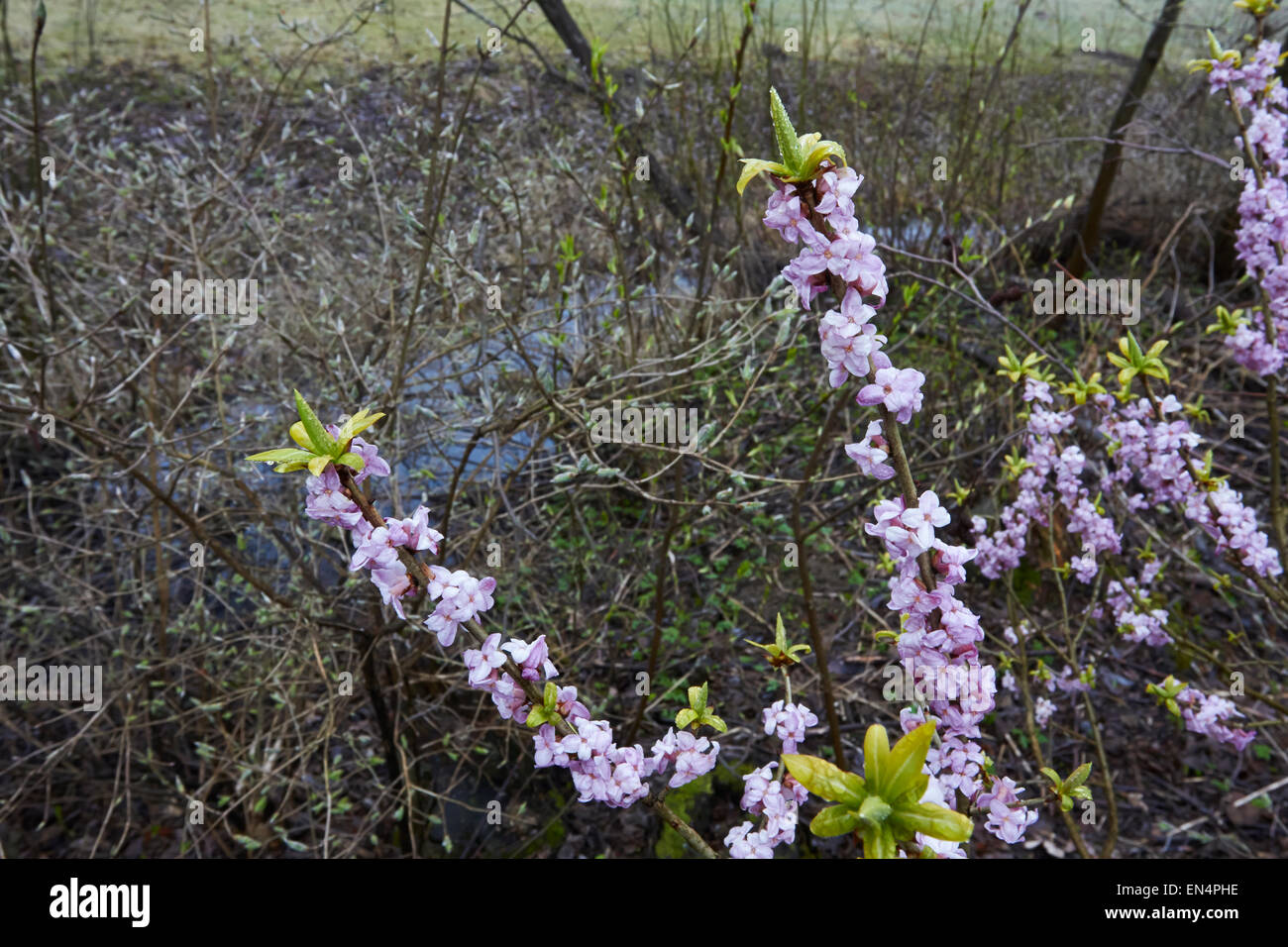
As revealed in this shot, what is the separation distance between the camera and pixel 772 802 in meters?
1.30

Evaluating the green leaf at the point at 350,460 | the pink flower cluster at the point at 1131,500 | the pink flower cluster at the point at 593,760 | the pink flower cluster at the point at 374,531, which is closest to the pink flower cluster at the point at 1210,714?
the pink flower cluster at the point at 1131,500

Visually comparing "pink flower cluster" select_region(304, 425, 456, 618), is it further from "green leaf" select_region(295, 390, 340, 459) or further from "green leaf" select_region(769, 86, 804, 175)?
"green leaf" select_region(769, 86, 804, 175)

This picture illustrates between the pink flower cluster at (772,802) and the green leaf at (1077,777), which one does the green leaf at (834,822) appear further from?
the green leaf at (1077,777)

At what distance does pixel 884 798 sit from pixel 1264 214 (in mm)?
2447

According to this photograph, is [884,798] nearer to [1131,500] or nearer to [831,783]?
[831,783]

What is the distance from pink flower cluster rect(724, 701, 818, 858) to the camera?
1.27m

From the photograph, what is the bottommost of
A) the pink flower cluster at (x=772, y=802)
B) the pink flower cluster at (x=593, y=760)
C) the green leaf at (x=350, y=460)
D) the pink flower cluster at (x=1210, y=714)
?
the pink flower cluster at (x=1210, y=714)

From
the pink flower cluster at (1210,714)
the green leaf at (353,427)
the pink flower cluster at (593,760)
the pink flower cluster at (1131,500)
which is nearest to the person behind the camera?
the green leaf at (353,427)

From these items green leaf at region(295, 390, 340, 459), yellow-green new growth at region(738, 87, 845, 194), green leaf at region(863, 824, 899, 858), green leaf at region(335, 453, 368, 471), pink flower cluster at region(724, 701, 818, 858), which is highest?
yellow-green new growth at region(738, 87, 845, 194)

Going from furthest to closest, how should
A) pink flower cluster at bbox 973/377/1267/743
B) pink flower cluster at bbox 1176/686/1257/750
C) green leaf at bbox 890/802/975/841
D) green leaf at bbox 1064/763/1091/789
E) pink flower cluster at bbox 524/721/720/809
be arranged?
pink flower cluster at bbox 1176/686/1257/750, pink flower cluster at bbox 973/377/1267/743, green leaf at bbox 1064/763/1091/789, pink flower cluster at bbox 524/721/720/809, green leaf at bbox 890/802/975/841

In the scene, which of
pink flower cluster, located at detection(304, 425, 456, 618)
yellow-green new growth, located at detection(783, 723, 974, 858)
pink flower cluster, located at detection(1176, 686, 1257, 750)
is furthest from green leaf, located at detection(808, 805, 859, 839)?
pink flower cluster, located at detection(1176, 686, 1257, 750)

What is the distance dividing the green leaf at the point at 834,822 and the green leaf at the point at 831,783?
0.01 metres

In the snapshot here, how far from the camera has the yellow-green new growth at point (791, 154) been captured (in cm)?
94

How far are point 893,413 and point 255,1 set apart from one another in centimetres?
755
